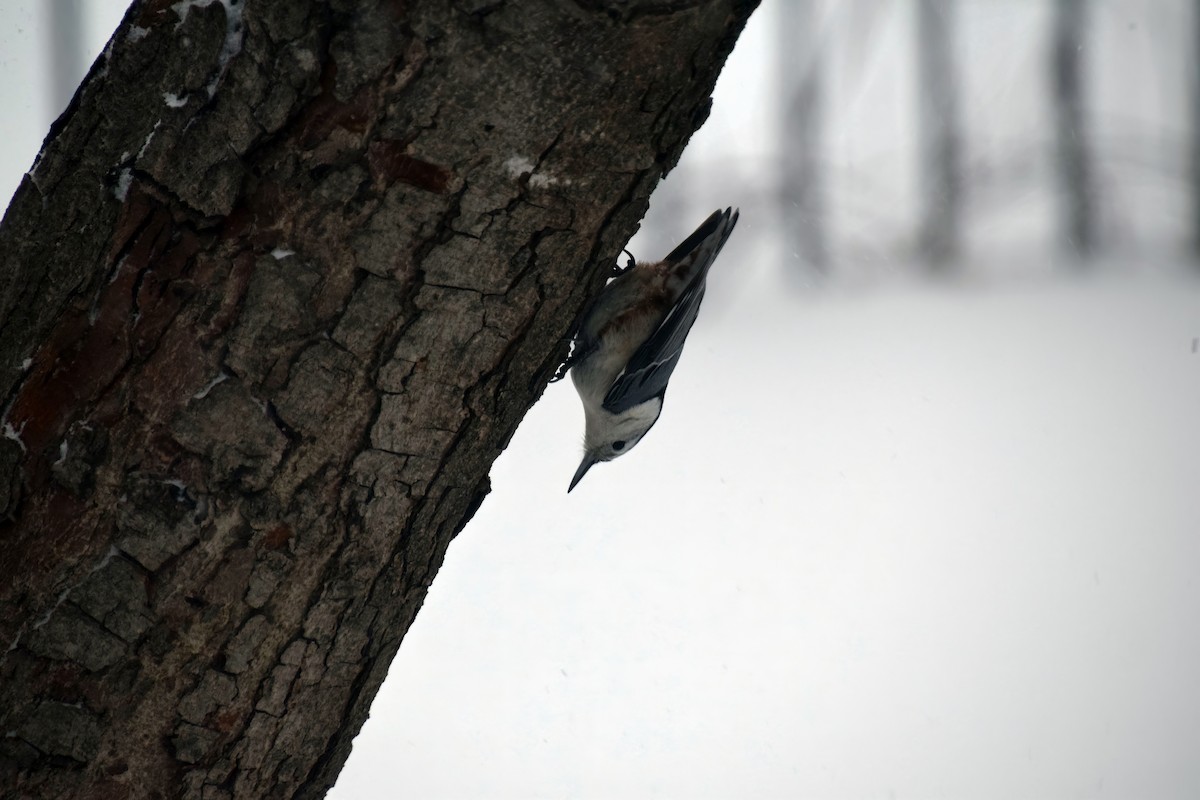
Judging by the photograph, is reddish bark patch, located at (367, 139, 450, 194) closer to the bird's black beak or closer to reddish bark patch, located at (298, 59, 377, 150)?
reddish bark patch, located at (298, 59, 377, 150)

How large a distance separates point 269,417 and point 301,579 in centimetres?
17

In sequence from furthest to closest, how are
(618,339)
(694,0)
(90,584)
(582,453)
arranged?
(582,453) → (618,339) → (90,584) → (694,0)

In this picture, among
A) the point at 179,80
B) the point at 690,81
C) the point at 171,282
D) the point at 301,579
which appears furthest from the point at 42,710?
the point at 690,81

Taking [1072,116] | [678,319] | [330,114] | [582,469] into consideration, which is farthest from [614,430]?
[1072,116]

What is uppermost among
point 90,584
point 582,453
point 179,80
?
point 582,453

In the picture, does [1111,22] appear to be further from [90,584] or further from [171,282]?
[90,584]

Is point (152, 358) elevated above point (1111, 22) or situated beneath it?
situated beneath

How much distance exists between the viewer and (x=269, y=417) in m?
0.82

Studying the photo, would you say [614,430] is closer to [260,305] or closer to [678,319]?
[678,319]

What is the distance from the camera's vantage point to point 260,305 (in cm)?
79

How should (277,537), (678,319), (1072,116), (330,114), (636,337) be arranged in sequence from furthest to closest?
(1072,116), (636,337), (678,319), (277,537), (330,114)

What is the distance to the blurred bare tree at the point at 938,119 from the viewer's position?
1966 millimetres

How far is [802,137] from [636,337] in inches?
29.5

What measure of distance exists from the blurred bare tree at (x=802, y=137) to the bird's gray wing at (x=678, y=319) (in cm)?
54
